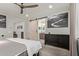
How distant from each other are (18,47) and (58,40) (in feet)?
2.57

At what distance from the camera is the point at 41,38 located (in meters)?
1.90

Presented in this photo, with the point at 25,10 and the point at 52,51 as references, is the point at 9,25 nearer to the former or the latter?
the point at 25,10

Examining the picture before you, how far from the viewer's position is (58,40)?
1.78 metres

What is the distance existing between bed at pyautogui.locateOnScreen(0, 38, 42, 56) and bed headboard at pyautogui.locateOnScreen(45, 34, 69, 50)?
0.25 m

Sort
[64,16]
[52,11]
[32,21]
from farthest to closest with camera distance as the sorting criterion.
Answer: [32,21]
[52,11]
[64,16]

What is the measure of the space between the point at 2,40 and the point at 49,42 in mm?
920

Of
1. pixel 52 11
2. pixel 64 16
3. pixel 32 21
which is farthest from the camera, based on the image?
pixel 32 21

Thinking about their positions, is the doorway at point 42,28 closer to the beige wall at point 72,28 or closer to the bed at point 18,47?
the bed at point 18,47

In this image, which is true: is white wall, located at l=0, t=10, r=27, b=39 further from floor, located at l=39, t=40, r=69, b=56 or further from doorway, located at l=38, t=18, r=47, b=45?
floor, located at l=39, t=40, r=69, b=56

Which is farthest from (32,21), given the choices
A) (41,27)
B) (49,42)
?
(49,42)

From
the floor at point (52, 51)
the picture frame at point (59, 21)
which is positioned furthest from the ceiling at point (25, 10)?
the floor at point (52, 51)

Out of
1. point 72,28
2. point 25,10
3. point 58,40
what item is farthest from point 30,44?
point 72,28

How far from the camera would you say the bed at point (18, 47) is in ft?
4.55

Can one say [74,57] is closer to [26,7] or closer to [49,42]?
[49,42]
